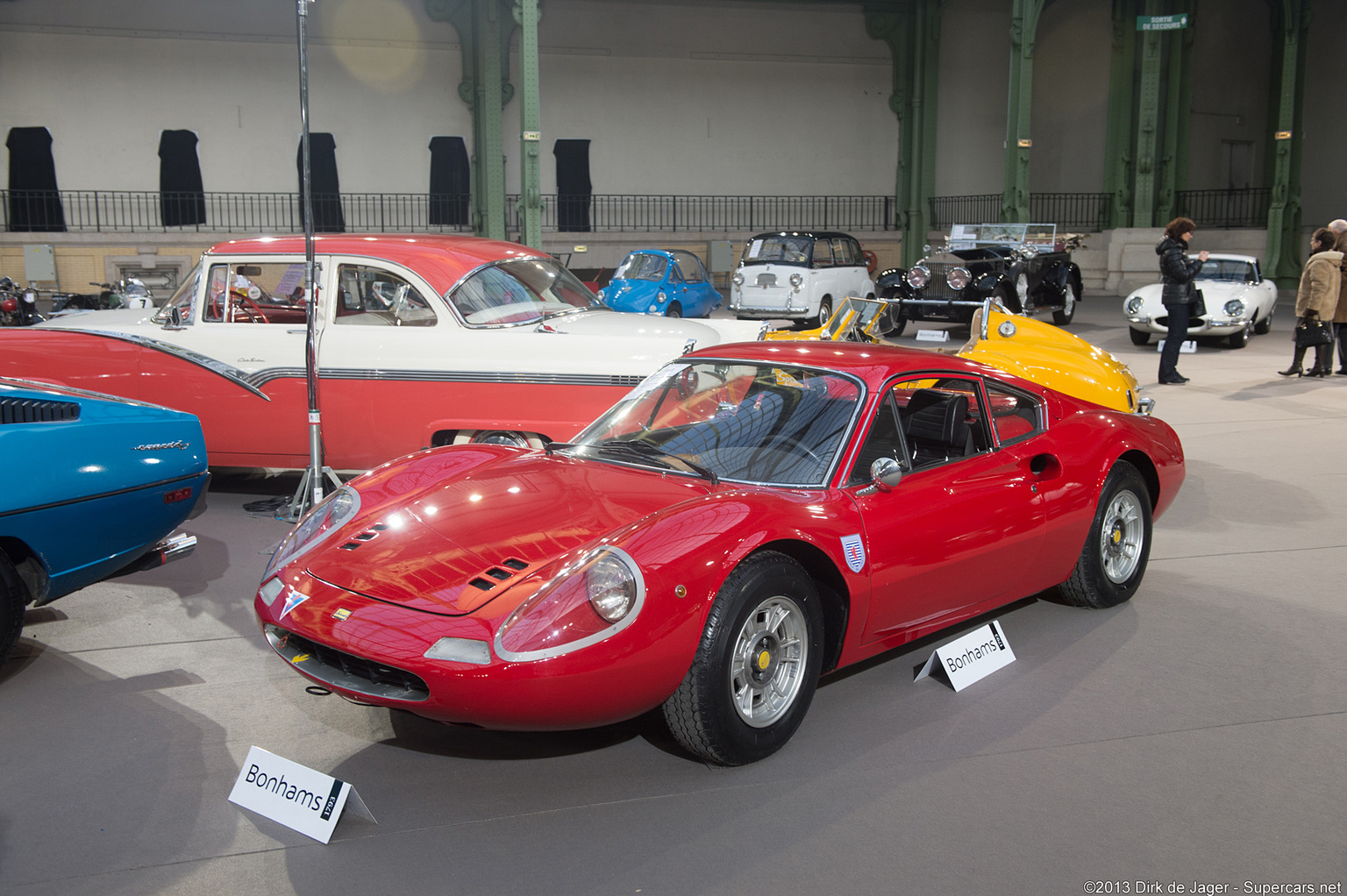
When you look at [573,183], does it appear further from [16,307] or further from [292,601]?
[292,601]

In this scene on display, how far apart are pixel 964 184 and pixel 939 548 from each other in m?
28.1

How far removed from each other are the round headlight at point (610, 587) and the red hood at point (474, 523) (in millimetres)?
177

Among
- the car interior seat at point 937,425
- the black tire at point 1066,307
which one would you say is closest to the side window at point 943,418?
the car interior seat at point 937,425

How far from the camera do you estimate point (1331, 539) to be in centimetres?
627

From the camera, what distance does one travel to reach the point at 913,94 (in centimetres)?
2941

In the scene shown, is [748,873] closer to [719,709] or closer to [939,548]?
[719,709]

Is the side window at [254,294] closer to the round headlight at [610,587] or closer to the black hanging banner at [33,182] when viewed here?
the round headlight at [610,587]

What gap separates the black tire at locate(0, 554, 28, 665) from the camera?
13.0 feet

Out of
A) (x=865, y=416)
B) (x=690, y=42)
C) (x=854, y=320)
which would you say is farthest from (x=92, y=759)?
(x=690, y=42)

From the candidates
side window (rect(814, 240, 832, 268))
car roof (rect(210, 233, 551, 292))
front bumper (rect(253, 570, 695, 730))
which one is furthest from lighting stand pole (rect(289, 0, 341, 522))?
side window (rect(814, 240, 832, 268))

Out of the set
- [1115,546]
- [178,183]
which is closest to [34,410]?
[1115,546]

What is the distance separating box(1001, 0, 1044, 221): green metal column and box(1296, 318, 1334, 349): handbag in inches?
435

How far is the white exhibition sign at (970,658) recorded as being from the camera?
417 centimetres

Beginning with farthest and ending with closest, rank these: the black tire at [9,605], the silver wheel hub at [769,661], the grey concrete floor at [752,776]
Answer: the black tire at [9,605] → the silver wheel hub at [769,661] → the grey concrete floor at [752,776]
